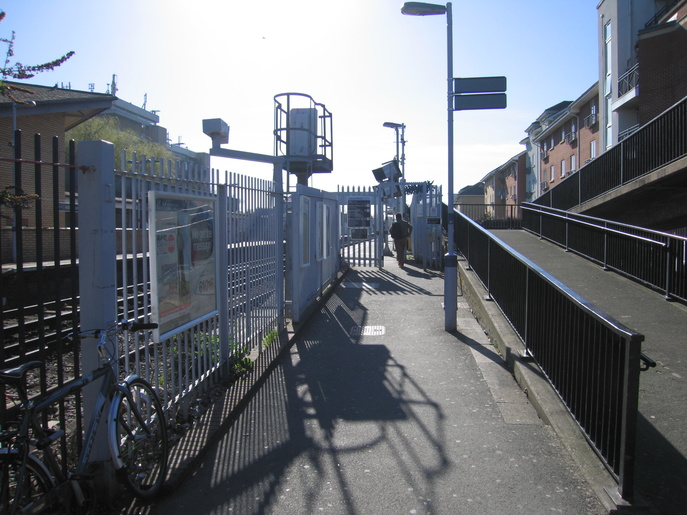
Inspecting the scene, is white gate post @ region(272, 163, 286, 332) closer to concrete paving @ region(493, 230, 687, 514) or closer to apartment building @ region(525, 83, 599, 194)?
concrete paving @ region(493, 230, 687, 514)

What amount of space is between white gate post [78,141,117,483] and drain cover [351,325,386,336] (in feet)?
17.8

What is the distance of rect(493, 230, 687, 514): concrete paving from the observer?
3.49 metres

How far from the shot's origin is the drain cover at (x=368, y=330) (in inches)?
337

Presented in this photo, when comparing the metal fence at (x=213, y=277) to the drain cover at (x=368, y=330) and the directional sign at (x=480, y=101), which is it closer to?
the drain cover at (x=368, y=330)

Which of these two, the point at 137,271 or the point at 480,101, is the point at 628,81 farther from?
the point at 137,271

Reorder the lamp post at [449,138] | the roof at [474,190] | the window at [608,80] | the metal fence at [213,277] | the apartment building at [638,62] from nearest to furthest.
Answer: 1. the metal fence at [213,277]
2. the lamp post at [449,138]
3. the apartment building at [638,62]
4. the window at [608,80]
5. the roof at [474,190]

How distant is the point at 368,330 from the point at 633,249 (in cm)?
454

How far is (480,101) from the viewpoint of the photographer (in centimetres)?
837

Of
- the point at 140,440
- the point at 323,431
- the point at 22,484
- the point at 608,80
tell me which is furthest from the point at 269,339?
the point at 608,80

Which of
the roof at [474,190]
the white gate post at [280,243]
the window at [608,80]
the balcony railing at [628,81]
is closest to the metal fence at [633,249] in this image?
the white gate post at [280,243]

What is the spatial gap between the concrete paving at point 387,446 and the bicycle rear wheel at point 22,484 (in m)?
0.85

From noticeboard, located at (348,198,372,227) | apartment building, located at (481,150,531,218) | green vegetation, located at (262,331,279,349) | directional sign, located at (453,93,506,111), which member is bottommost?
green vegetation, located at (262,331,279,349)

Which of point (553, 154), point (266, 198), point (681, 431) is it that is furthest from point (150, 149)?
point (681, 431)

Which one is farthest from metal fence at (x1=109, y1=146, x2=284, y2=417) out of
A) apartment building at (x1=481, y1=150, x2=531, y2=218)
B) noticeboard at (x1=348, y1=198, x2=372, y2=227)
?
apartment building at (x1=481, y1=150, x2=531, y2=218)
